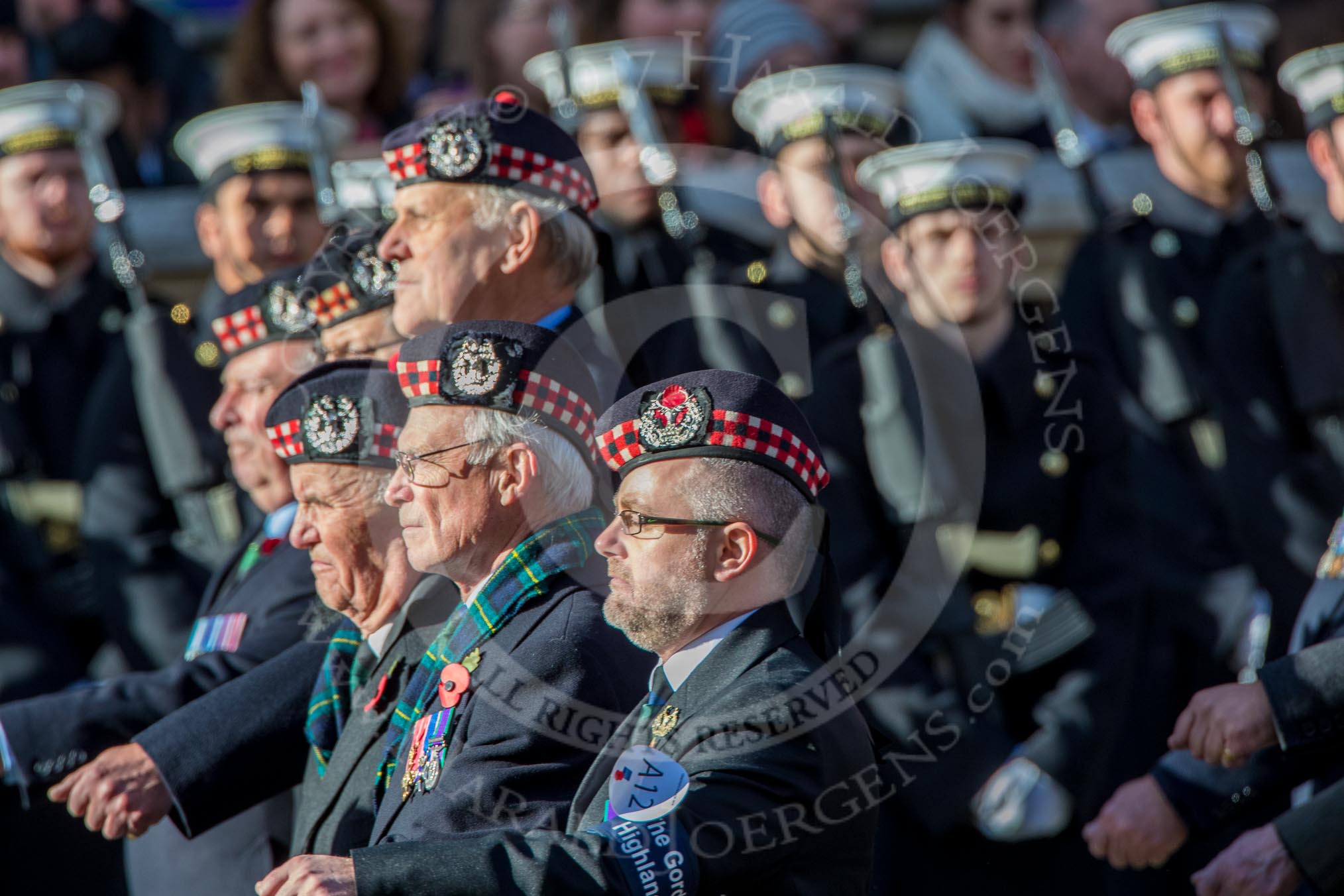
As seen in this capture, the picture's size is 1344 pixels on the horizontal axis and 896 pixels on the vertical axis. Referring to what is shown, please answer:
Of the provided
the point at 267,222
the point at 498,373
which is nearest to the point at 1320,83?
the point at 498,373

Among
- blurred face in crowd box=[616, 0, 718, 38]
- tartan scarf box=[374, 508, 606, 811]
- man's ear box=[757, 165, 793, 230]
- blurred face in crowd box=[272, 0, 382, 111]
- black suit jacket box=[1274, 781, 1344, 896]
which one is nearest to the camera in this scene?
tartan scarf box=[374, 508, 606, 811]

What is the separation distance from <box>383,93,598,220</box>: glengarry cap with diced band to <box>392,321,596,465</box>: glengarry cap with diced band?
724 mm

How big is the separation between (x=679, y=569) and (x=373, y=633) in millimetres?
954

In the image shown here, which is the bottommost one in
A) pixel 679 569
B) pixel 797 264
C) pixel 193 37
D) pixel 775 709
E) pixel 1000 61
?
pixel 775 709

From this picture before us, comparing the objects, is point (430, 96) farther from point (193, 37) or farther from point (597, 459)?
point (597, 459)

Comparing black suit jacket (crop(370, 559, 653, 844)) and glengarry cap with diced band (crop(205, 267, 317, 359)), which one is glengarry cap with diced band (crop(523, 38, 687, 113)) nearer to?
glengarry cap with diced band (crop(205, 267, 317, 359))

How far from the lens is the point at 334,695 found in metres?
4.18

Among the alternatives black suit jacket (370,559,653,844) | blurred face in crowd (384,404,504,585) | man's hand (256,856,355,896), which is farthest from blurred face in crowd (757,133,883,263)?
man's hand (256,856,355,896)

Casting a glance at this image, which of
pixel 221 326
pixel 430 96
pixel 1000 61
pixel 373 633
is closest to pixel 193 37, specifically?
pixel 430 96

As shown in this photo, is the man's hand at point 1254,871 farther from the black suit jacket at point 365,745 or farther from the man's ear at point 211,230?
the man's ear at point 211,230

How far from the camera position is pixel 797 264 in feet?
21.3

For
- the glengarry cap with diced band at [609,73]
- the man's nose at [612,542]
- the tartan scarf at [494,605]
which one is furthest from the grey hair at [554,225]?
the glengarry cap with diced band at [609,73]

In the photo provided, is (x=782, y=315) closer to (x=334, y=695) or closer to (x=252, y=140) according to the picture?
(x=252, y=140)

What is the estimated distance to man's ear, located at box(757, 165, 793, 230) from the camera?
649 cm
